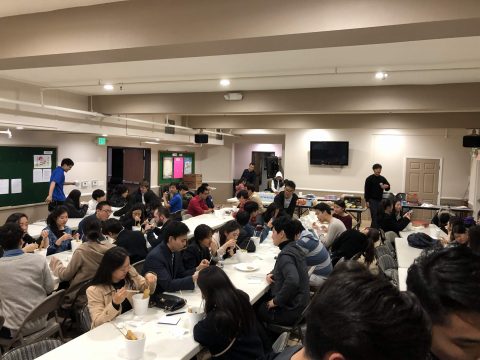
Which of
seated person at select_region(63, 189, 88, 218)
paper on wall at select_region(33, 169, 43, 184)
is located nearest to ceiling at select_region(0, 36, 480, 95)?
paper on wall at select_region(33, 169, 43, 184)

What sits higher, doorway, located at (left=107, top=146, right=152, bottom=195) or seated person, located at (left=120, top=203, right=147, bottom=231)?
doorway, located at (left=107, top=146, right=152, bottom=195)

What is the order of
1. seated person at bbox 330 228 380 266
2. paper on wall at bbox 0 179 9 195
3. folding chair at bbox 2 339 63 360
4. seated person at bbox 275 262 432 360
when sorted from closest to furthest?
seated person at bbox 275 262 432 360
folding chair at bbox 2 339 63 360
seated person at bbox 330 228 380 266
paper on wall at bbox 0 179 9 195

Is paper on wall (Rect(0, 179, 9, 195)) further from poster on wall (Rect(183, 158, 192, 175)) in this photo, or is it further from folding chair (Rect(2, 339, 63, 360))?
poster on wall (Rect(183, 158, 192, 175))

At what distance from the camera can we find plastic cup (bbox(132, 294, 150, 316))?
2696 mm

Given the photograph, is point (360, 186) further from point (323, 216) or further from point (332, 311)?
point (332, 311)

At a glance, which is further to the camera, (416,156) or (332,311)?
(416,156)

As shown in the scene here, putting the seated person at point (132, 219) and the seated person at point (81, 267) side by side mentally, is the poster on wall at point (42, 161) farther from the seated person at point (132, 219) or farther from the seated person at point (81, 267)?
the seated person at point (81, 267)

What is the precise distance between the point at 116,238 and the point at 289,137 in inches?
368

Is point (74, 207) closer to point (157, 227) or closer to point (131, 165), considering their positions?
point (157, 227)

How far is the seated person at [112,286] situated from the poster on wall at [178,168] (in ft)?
→ 32.6

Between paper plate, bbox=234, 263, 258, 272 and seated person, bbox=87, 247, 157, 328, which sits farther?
paper plate, bbox=234, 263, 258, 272

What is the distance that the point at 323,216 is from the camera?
5.72 m

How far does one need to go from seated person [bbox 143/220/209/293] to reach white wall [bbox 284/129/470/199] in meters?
9.62

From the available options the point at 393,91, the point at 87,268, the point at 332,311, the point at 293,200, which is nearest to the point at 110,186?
the point at 293,200
